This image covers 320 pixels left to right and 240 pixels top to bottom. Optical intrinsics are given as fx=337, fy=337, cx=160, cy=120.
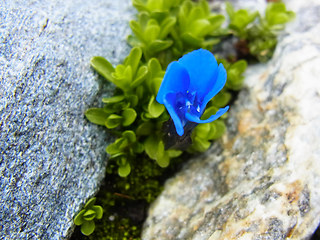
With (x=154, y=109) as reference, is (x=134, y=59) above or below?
above

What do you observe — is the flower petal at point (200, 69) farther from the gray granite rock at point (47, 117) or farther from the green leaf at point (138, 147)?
the gray granite rock at point (47, 117)

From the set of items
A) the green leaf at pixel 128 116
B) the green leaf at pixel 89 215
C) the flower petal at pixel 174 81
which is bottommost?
the green leaf at pixel 89 215

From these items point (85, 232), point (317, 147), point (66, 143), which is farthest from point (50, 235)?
point (317, 147)

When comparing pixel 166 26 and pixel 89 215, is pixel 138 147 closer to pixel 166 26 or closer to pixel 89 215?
pixel 89 215

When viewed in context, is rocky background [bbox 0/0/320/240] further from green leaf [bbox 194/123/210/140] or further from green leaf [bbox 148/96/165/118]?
green leaf [bbox 148/96/165/118]

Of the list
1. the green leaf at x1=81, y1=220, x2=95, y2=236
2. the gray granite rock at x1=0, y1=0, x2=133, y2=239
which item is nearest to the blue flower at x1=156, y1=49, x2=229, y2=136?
the gray granite rock at x1=0, y1=0, x2=133, y2=239

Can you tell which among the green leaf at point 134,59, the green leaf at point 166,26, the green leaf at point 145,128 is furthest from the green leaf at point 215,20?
the green leaf at point 145,128

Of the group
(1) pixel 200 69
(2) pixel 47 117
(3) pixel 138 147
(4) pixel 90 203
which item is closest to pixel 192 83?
(1) pixel 200 69
